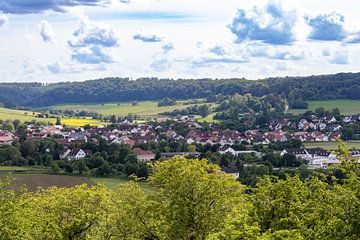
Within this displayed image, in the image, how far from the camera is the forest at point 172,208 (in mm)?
21344

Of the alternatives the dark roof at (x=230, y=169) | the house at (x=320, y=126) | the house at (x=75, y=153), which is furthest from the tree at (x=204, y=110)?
the dark roof at (x=230, y=169)

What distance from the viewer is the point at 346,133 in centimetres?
11300

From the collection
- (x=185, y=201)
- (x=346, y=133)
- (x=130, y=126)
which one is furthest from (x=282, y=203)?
(x=130, y=126)

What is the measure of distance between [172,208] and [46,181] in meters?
51.7

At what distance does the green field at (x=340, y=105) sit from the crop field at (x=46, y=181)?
3703 inches

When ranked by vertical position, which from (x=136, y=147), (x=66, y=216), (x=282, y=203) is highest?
(x=282, y=203)

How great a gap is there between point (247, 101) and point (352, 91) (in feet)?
112

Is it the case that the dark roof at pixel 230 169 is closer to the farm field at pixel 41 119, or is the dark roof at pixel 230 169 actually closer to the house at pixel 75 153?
the house at pixel 75 153

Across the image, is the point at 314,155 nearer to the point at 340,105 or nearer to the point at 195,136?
the point at 195,136

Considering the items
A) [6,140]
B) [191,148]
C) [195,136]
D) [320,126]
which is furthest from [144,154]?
[320,126]

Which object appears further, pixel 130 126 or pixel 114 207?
pixel 130 126

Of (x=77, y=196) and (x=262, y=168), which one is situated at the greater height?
(x=77, y=196)

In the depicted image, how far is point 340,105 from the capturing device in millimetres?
154125

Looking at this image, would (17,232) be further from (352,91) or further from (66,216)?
(352,91)
